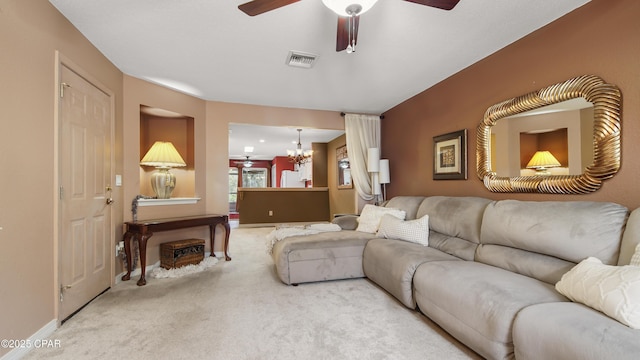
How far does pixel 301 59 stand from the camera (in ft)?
9.04

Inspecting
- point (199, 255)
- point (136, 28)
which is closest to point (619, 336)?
point (136, 28)

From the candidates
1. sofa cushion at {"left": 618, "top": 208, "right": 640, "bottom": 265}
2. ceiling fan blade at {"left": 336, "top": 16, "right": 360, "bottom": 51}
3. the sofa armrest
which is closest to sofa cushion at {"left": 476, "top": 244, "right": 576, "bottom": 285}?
sofa cushion at {"left": 618, "top": 208, "right": 640, "bottom": 265}

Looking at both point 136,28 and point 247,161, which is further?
point 247,161

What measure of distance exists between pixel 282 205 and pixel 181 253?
4.01 m

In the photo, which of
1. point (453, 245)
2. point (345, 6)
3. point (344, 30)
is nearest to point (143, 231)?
point (344, 30)

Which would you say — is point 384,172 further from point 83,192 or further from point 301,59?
point 83,192

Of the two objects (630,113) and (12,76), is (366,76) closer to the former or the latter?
(630,113)

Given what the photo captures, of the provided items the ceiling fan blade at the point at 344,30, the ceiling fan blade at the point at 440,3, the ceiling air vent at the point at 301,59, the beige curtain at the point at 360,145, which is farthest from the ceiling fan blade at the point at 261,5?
the beige curtain at the point at 360,145

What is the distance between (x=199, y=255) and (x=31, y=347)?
6.20 feet

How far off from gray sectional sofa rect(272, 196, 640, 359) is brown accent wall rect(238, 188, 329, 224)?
4.44 m

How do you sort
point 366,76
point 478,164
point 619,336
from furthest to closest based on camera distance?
point 366,76 → point 478,164 → point 619,336

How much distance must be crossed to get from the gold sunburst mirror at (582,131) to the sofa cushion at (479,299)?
0.83 meters

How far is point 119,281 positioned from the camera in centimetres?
296

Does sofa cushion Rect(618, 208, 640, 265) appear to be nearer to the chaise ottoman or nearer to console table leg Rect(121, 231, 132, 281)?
the chaise ottoman
